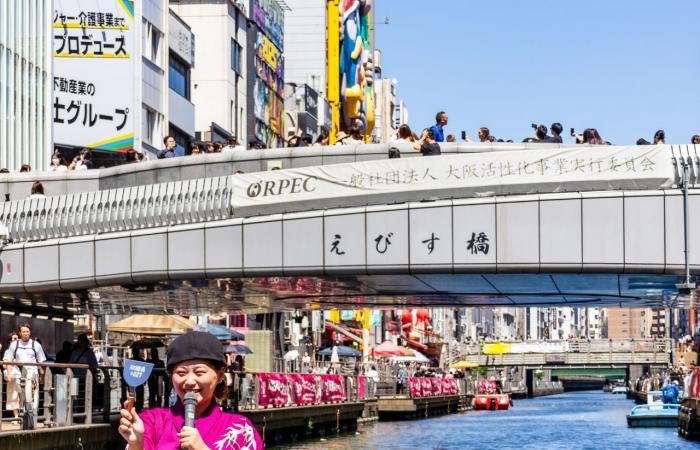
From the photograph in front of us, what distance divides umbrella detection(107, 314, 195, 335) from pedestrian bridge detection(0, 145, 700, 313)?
279 inches

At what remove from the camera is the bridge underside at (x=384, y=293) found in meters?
42.3

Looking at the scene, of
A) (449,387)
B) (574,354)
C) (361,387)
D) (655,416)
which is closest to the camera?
(361,387)

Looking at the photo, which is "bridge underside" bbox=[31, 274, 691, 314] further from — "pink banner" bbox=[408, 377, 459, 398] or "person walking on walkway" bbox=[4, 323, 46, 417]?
"pink banner" bbox=[408, 377, 459, 398]

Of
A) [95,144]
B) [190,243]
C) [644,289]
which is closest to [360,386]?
[95,144]

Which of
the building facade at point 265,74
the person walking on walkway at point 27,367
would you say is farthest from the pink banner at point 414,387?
the person walking on walkway at point 27,367

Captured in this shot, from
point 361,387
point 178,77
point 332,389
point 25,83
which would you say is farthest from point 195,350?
point 178,77

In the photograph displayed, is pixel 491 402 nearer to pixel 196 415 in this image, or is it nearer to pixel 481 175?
pixel 481 175

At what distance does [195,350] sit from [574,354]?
175 m

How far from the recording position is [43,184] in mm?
43031

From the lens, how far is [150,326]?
50219 mm

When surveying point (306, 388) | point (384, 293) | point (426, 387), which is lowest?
point (426, 387)

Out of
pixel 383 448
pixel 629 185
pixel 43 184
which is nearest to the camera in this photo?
pixel 629 185

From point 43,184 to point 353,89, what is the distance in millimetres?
82844

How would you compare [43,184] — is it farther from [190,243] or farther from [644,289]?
[644,289]
